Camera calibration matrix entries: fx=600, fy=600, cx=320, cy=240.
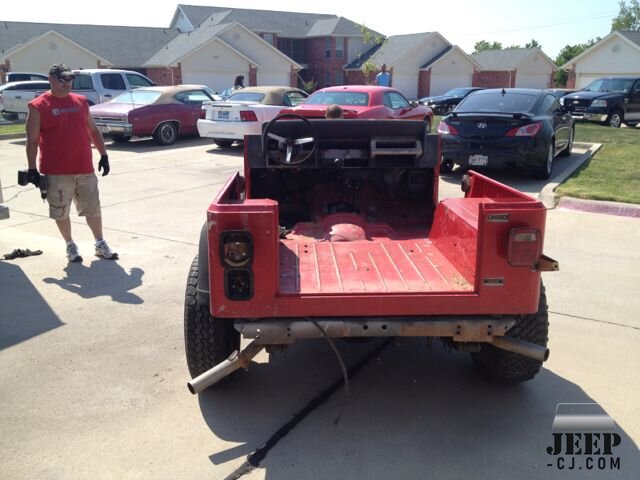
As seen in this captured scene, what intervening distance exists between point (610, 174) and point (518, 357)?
314 inches

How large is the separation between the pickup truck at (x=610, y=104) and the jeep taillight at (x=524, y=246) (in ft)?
61.6

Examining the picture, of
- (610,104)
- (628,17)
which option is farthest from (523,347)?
(628,17)

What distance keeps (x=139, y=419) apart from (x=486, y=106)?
9.04m

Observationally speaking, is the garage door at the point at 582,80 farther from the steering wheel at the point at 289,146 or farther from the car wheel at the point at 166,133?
the steering wheel at the point at 289,146

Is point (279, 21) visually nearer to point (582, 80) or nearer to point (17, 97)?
point (582, 80)

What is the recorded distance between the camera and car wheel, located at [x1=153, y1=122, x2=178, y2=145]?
49.0 ft

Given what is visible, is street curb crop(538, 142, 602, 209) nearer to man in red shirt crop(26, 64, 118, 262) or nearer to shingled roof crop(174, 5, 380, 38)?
man in red shirt crop(26, 64, 118, 262)

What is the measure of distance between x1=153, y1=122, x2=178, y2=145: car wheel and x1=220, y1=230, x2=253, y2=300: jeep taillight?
41.7 feet

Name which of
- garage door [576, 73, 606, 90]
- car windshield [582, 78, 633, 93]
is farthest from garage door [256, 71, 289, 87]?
car windshield [582, 78, 633, 93]

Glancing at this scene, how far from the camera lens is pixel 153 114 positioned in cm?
1467

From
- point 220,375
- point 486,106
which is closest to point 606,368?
point 220,375

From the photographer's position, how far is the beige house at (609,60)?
42938mm

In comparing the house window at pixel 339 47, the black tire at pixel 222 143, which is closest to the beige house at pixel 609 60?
→ the house window at pixel 339 47

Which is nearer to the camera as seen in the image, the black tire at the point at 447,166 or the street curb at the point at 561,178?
the street curb at the point at 561,178
